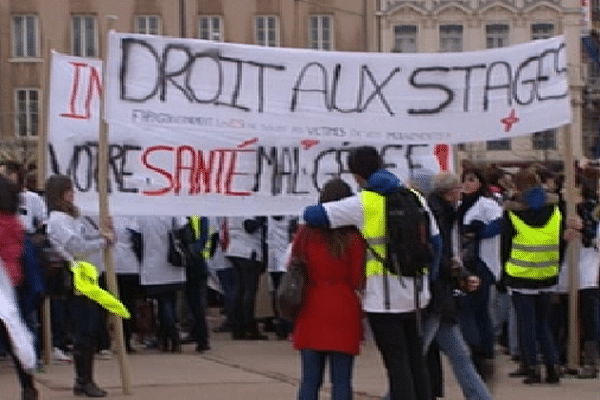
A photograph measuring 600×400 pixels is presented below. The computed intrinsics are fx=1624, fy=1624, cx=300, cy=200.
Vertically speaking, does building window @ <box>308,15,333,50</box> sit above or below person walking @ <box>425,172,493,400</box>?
above

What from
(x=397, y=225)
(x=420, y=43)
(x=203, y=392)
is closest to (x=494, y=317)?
(x=203, y=392)

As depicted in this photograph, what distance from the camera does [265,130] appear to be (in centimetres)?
1250

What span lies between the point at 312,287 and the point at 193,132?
3.27 metres

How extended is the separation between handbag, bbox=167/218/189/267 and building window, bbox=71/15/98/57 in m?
38.6

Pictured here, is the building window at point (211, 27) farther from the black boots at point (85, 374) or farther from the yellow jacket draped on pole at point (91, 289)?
the yellow jacket draped on pole at point (91, 289)

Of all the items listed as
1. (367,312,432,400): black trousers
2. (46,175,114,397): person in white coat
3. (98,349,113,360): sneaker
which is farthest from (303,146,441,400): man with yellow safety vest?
(98,349,113,360): sneaker

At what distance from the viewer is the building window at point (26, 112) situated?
177ft

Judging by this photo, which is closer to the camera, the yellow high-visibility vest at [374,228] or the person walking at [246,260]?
the yellow high-visibility vest at [374,228]

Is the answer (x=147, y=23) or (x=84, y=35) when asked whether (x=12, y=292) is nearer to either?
(x=147, y=23)

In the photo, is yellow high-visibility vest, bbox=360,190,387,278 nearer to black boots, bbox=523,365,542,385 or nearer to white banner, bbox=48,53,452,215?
white banner, bbox=48,53,452,215

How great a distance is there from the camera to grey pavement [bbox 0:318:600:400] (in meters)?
12.3

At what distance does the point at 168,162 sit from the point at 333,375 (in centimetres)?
343

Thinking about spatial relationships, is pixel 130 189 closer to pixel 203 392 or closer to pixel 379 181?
pixel 203 392

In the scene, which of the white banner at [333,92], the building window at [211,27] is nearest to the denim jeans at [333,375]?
the white banner at [333,92]
